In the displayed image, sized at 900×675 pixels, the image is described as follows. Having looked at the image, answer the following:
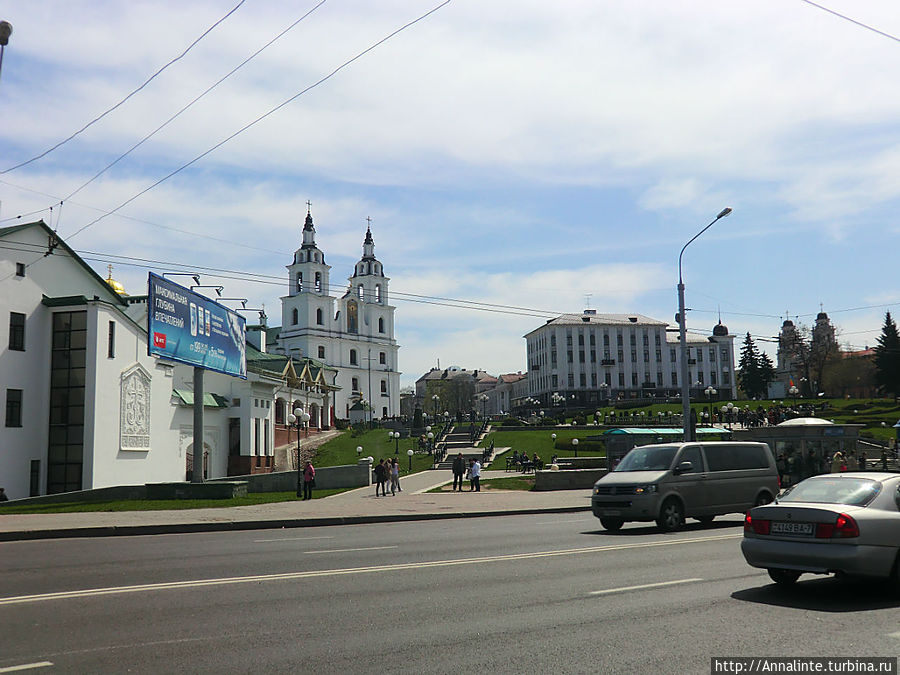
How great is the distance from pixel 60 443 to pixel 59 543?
22.7m

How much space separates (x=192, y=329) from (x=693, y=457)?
2195 cm

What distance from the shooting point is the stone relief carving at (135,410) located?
39.8m

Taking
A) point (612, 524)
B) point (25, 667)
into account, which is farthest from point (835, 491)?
point (25, 667)

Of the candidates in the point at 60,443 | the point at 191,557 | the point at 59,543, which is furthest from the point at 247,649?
the point at 60,443

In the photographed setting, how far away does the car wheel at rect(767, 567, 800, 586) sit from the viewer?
906 cm

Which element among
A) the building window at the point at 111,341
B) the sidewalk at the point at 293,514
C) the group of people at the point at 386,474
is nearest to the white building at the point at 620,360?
the building window at the point at 111,341

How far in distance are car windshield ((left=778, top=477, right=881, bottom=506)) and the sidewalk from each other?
13801 millimetres

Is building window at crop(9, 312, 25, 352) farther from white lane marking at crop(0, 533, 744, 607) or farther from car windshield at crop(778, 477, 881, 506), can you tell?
car windshield at crop(778, 477, 881, 506)

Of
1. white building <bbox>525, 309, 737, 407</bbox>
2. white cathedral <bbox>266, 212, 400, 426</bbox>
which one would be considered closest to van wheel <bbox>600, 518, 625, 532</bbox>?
white cathedral <bbox>266, 212, 400, 426</bbox>

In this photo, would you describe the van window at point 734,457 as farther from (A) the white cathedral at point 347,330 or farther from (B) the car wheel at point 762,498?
(A) the white cathedral at point 347,330

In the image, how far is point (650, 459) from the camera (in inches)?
686

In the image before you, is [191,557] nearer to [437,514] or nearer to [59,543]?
[59,543]

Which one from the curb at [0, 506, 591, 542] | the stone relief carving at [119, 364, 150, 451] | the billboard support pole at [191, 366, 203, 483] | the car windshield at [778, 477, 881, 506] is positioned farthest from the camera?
the stone relief carving at [119, 364, 150, 451]

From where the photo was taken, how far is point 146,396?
41.8 metres
